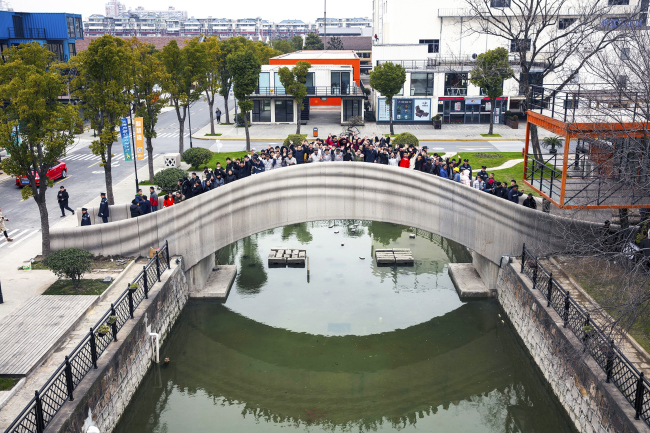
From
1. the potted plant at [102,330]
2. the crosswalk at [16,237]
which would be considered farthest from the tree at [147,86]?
the potted plant at [102,330]

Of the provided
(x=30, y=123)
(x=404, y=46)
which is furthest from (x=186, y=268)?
(x=404, y=46)

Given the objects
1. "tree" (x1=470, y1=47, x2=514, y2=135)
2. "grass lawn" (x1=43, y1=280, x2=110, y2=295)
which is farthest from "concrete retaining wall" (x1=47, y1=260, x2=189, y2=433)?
"tree" (x1=470, y1=47, x2=514, y2=135)

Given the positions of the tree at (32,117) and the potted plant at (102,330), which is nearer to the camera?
the potted plant at (102,330)

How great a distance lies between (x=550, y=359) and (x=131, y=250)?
12.0 metres

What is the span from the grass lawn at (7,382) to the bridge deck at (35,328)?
10 centimetres

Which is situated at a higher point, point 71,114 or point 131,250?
point 71,114

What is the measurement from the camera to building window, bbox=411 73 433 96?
4819 cm

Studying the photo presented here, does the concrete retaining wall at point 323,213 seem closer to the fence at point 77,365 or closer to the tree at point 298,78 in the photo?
Result: the fence at point 77,365

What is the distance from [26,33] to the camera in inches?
1918

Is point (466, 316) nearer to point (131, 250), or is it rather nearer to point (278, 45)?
point (131, 250)

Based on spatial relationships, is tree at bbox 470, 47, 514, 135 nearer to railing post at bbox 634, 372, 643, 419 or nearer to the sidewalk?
the sidewalk

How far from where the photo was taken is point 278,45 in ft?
313

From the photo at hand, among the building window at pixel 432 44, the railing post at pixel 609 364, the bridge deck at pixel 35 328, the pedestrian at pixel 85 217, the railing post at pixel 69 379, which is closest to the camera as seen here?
the railing post at pixel 69 379

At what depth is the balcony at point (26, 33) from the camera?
47.0 meters
